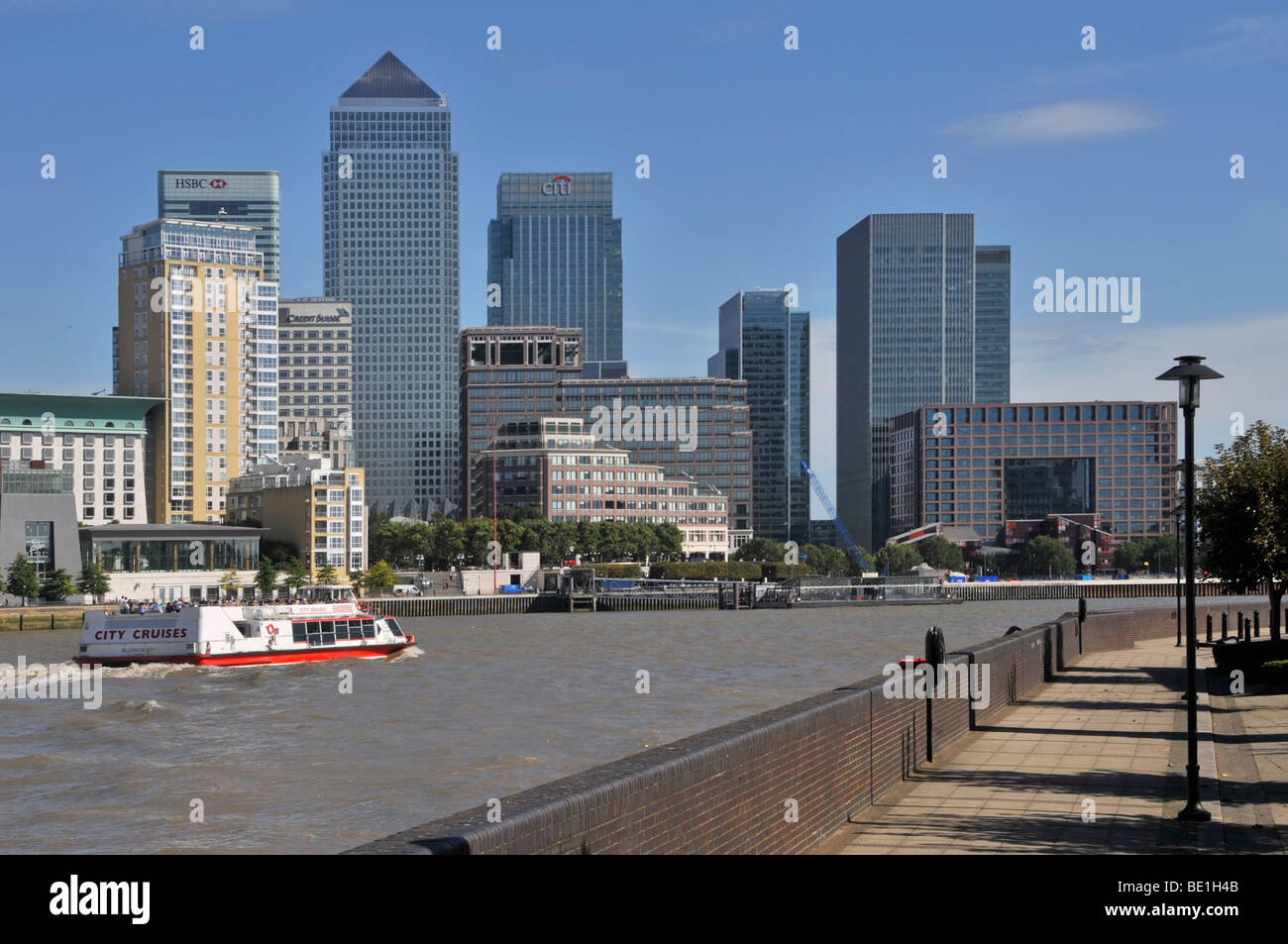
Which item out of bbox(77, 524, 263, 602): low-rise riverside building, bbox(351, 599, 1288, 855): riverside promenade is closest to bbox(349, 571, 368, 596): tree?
bbox(77, 524, 263, 602): low-rise riverside building

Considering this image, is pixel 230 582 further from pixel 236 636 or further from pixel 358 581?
pixel 236 636

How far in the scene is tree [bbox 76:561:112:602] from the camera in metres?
141

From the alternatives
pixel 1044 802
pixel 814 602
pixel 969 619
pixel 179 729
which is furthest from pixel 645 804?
pixel 814 602

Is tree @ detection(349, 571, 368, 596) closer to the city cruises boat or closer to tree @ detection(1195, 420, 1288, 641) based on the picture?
the city cruises boat

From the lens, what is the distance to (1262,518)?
124 feet

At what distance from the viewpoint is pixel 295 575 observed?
15825 cm

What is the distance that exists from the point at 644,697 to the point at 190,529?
122486 mm

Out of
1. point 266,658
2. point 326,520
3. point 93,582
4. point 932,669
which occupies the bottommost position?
point 266,658

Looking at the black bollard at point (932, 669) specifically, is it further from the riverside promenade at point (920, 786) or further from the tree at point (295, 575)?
the tree at point (295, 575)

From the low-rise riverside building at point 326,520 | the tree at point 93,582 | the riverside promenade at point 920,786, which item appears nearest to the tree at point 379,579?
the low-rise riverside building at point 326,520

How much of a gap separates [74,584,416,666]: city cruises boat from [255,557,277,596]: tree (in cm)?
7037

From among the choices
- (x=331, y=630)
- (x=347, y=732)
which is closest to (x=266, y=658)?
(x=331, y=630)

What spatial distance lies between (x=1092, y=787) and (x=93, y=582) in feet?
441
